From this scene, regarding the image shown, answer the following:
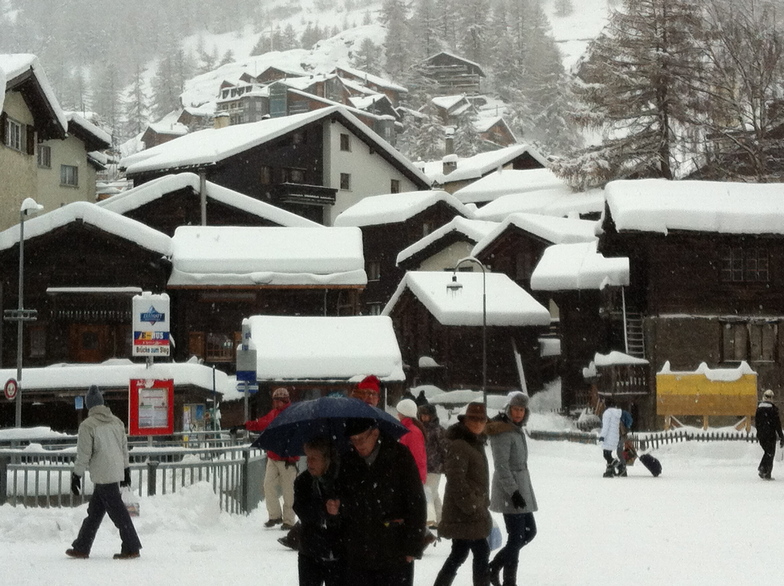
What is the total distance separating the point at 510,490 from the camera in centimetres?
1076

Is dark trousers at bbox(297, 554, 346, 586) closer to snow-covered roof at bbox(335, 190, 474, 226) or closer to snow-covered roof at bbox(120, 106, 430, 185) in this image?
snow-covered roof at bbox(120, 106, 430, 185)

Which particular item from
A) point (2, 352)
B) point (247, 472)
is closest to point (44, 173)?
point (2, 352)

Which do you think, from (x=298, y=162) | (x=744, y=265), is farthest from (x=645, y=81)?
(x=744, y=265)

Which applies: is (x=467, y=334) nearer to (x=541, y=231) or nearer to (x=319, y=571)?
(x=541, y=231)

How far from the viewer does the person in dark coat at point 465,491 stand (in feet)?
31.7

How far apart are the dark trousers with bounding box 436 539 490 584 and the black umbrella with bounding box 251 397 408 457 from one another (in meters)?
1.86

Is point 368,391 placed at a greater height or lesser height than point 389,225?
lesser

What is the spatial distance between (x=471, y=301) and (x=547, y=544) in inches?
1181

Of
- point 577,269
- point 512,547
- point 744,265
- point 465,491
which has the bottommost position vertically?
point 512,547

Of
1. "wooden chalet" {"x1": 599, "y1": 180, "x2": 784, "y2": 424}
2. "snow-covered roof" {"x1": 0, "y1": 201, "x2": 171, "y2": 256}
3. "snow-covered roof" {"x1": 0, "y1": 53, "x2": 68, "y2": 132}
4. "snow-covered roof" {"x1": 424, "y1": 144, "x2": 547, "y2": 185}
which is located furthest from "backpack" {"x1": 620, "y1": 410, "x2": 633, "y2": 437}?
"snow-covered roof" {"x1": 424, "y1": 144, "x2": 547, "y2": 185}

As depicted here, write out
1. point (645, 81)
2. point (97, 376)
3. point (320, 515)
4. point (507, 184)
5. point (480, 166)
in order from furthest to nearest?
point (480, 166)
point (507, 184)
point (645, 81)
point (97, 376)
point (320, 515)

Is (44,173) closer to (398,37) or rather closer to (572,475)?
(572,475)

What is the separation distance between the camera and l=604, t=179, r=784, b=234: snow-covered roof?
35656 millimetres

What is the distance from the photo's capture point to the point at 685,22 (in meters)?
52.3
